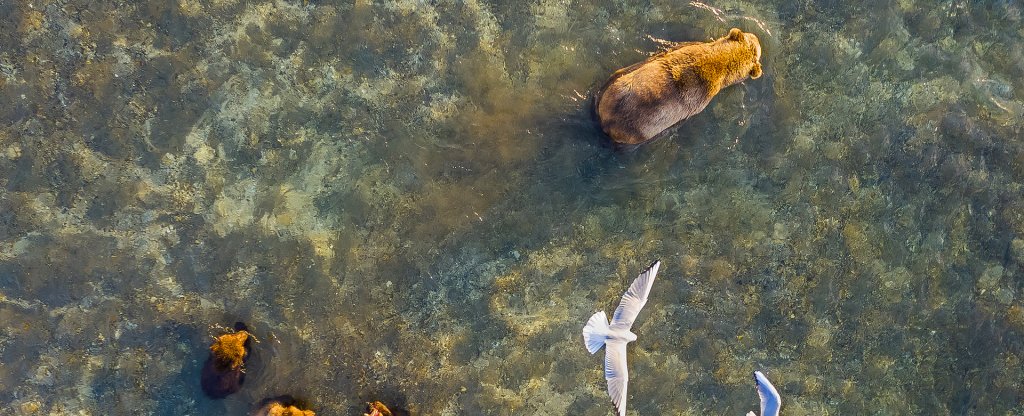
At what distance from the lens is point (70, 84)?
6945 millimetres

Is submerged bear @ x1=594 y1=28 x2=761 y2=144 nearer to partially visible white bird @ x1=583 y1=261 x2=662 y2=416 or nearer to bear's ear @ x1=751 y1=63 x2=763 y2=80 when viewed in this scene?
bear's ear @ x1=751 y1=63 x2=763 y2=80

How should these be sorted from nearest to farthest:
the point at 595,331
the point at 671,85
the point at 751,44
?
1. the point at 671,85
2. the point at 751,44
3. the point at 595,331

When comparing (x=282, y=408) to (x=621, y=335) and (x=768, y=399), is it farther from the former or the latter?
(x=768, y=399)

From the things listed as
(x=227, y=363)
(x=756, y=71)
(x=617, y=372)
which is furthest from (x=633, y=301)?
(x=227, y=363)

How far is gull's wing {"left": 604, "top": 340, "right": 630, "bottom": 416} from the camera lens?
679cm

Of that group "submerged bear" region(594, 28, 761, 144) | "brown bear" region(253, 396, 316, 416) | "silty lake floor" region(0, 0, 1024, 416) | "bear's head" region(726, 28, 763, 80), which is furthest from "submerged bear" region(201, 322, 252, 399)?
"bear's head" region(726, 28, 763, 80)

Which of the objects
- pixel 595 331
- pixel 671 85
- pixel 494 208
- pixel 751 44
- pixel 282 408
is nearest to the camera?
pixel 671 85

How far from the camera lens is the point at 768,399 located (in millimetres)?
7027

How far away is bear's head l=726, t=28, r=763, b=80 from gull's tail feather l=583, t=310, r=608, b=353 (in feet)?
11.4

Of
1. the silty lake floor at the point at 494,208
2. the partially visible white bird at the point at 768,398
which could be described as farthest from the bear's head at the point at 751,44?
the partially visible white bird at the point at 768,398

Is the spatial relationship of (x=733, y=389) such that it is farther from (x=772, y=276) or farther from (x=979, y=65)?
(x=979, y=65)

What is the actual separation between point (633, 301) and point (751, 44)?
11.1ft

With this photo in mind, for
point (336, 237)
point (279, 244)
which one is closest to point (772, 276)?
point (336, 237)

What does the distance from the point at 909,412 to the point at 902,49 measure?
190 inches
